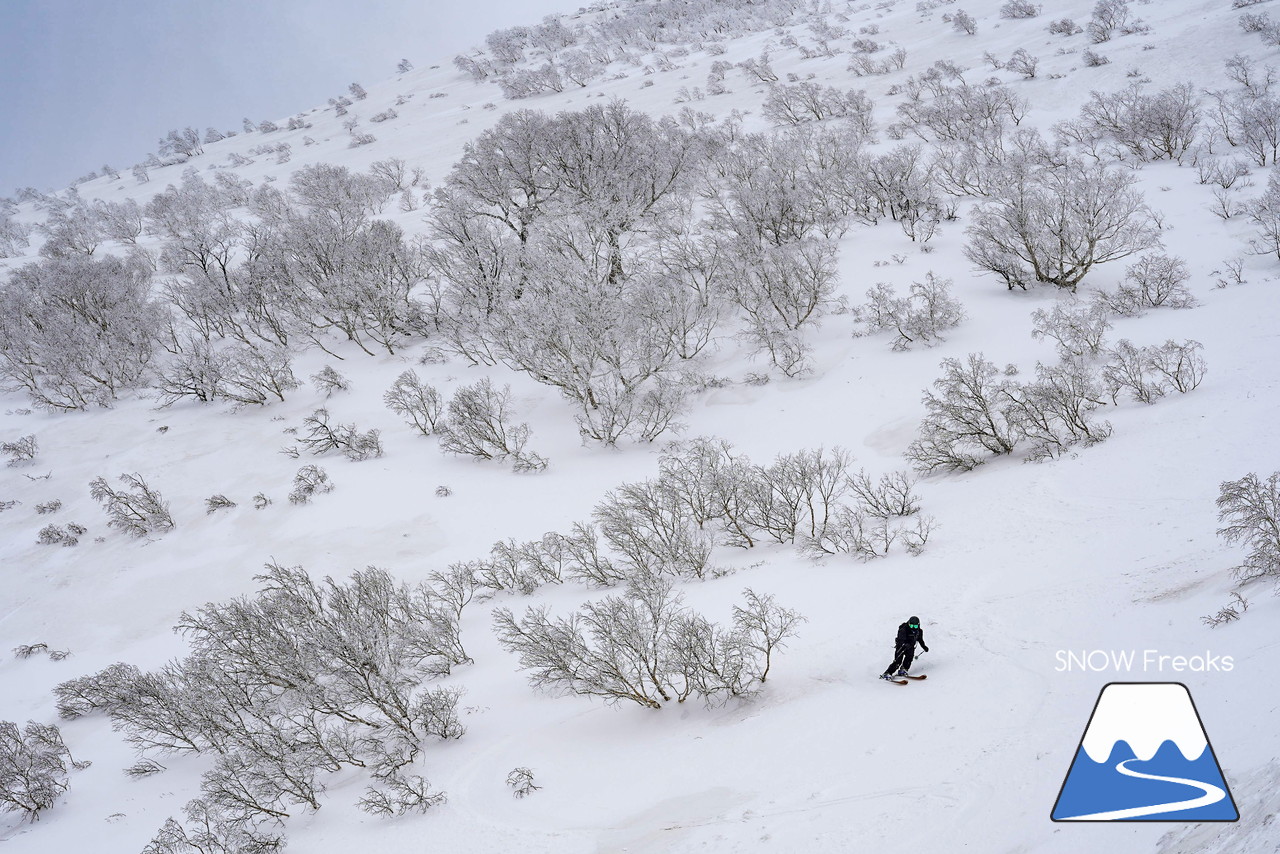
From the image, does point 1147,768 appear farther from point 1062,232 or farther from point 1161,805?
point 1062,232

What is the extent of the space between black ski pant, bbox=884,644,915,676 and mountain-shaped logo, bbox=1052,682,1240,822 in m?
2.19

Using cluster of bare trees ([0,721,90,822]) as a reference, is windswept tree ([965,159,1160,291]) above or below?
above

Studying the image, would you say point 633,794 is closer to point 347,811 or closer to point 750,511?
point 347,811

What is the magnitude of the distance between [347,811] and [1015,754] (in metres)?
8.08

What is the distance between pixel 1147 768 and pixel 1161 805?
1.12 feet

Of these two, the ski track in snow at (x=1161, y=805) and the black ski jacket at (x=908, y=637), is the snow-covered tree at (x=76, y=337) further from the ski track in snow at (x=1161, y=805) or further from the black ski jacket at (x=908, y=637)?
the ski track in snow at (x=1161, y=805)

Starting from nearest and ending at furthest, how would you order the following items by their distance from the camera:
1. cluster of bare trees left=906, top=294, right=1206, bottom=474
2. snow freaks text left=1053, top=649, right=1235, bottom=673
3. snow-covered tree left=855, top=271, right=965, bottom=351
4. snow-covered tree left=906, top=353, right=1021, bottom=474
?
snow freaks text left=1053, top=649, right=1235, bottom=673, cluster of bare trees left=906, top=294, right=1206, bottom=474, snow-covered tree left=906, top=353, right=1021, bottom=474, snow-covered tree left=855, top=271, right=965, bottom=351

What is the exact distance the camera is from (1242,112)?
2466 cm

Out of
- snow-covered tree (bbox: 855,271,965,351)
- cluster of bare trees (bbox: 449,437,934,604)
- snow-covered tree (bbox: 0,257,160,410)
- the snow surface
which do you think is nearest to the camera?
the snow surface

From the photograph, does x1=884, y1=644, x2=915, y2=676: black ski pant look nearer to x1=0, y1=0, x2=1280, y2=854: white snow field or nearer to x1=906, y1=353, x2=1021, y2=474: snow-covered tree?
x1=0, y1=0, x2=1280, y2=854: white snow field

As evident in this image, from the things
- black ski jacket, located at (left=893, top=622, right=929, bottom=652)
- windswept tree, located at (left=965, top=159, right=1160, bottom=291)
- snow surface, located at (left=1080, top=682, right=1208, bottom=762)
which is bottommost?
black ski jacket, located at (left=893, top=622, right=929, bottom=652)

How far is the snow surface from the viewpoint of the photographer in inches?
202

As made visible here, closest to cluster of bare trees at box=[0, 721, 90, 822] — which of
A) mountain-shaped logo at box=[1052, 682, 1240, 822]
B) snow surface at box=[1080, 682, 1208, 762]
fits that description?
mountain-shaped logo at box=[1052, 682, 1240, 822]

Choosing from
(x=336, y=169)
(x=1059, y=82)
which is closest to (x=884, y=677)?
(x=1059, y=82)
